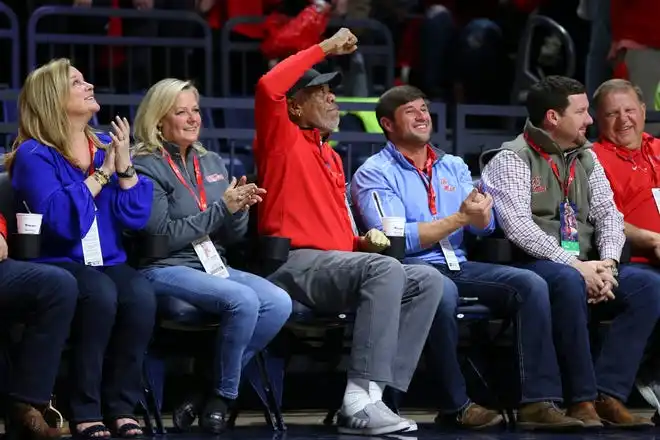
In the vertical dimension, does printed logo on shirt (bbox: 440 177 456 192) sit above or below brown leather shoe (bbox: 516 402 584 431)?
above

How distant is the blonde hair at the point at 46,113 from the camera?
19.9ft

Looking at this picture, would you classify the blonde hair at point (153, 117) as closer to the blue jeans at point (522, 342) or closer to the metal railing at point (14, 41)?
the blue jeans at point (522, 342)

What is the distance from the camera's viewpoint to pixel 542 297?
645 centimetres

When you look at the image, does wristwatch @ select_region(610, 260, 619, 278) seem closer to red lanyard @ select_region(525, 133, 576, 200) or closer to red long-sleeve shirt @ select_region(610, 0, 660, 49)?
red lanyard @ select_region(525, 133, 576, 200)

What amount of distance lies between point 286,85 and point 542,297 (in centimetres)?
140

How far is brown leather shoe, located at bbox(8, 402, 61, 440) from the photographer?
18.6 ft

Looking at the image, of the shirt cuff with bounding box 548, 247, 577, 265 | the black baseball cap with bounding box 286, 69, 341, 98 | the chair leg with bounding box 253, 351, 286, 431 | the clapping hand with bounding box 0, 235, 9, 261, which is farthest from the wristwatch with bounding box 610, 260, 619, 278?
the clapping hand with bounding box 0, 235, 9, 261

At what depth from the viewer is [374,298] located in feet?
20.1

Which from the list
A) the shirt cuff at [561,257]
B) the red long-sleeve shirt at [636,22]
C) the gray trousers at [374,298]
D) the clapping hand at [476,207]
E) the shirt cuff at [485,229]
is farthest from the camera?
the red long-sleeve shirt at [636,22]

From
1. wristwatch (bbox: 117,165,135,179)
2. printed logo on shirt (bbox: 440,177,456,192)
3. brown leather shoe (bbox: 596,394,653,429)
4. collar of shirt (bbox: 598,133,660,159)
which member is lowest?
brown leather shoe (bbox: 596,394,653,429)

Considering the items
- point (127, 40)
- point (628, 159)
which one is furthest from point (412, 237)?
point (127, 40)

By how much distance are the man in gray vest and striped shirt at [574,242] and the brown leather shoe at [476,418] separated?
37 cm

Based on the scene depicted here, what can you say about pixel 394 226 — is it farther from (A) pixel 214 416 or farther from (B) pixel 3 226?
(B) pixel 3 226

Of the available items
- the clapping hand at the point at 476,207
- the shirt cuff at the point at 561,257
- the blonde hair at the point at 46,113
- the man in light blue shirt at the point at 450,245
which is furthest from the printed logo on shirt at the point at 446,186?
the blonde hair at the point at 46,113
